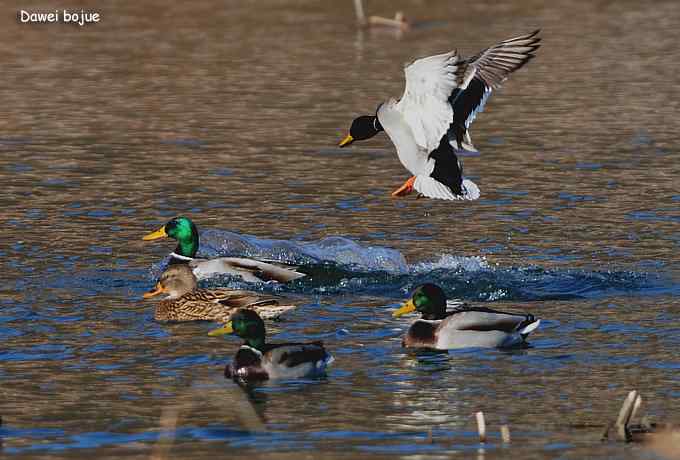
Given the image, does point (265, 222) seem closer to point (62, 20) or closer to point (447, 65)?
point (447, 65)

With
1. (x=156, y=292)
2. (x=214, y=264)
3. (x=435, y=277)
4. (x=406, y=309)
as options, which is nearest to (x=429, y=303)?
(x=406, y=309)

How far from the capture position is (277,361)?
10.3 metres

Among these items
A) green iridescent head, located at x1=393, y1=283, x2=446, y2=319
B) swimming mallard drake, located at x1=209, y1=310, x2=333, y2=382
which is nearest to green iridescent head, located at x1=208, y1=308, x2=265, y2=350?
swimming mallard drake, located at x1=209, y1=310, x2=333, y2=382

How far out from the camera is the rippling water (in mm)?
9289

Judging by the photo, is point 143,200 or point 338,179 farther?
point 338,179

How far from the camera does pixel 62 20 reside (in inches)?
1244

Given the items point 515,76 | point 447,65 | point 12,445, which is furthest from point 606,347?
point 515,76

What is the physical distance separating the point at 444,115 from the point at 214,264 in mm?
2536

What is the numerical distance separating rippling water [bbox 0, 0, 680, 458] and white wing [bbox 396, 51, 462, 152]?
129 cm

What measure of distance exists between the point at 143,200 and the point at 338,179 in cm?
249

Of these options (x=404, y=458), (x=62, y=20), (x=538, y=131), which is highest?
(x=62, y=20)

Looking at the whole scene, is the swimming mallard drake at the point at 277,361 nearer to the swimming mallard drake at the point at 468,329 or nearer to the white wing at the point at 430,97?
the swimming mallard drake at the point at 468,329

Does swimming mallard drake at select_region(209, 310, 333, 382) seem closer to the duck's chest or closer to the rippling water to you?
the rippling water

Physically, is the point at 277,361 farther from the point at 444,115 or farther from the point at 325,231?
the point at 325,231
